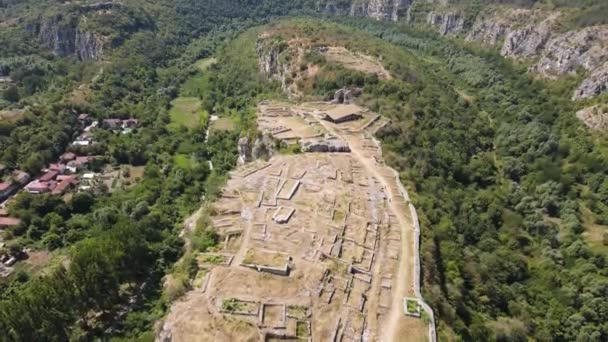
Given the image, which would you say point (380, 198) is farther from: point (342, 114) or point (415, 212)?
point (342, 114)

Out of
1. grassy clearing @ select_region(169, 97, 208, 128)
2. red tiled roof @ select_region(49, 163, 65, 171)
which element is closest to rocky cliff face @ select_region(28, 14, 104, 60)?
grassy clearing @ select_region(169, 97, 208, 128)

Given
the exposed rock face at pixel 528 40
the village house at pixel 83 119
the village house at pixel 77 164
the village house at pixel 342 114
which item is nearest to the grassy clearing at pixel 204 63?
the village house at pixel 83 119

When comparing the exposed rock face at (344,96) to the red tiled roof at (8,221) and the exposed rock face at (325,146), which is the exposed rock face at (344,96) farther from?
the red tiled roof at (8,221)

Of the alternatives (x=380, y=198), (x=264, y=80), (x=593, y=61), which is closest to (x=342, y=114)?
(x=380, y=198)

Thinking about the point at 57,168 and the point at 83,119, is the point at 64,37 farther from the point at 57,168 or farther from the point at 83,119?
the point at 57,168

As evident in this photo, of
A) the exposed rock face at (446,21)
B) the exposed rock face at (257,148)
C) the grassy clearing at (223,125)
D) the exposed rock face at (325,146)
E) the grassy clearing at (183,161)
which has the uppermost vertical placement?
the exposed rock face at (446,21)

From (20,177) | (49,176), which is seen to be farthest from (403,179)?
(20,177)

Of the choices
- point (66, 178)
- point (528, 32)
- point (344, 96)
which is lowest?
point (66, 178)
